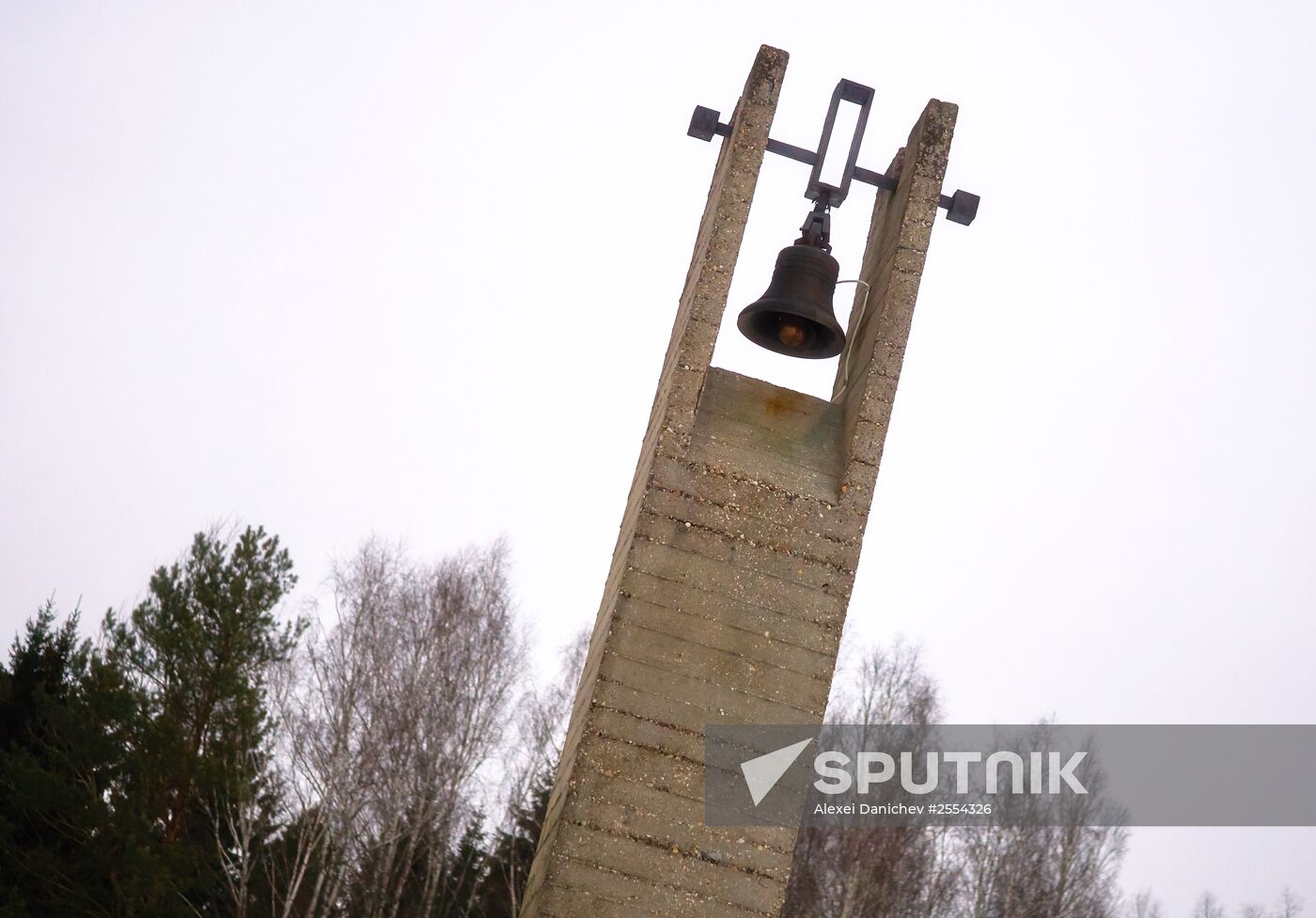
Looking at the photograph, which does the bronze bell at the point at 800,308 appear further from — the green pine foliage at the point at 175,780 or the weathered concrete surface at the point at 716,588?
the green pine foliage at the point at 175,780

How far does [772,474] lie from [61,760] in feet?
46.4

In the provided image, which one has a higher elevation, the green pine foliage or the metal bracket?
the metal bracket

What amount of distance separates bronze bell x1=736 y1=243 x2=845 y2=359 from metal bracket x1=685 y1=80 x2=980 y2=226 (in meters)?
0.26

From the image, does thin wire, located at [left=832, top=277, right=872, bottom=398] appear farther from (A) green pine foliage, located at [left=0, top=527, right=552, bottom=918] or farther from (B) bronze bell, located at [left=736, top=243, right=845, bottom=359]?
(A) green pine foliage, located at [left=0, top=527, right=552, bottom=918]

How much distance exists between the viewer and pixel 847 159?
5125 millimetres

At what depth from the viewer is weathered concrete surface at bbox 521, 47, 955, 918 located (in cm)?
397

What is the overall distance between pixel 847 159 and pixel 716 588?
77.4 inches

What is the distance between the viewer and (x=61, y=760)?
1563 cm

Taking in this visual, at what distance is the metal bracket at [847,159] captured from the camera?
5.08 metres

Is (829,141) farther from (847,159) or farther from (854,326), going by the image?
(854,326)

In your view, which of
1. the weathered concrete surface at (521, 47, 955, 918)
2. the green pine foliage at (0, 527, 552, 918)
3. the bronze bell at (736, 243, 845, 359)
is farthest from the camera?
the green pine foliage at (0, 527, 552, 918)

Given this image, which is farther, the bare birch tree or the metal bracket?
the bare birch tree

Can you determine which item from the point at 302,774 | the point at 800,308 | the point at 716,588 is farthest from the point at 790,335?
the point at 302,774

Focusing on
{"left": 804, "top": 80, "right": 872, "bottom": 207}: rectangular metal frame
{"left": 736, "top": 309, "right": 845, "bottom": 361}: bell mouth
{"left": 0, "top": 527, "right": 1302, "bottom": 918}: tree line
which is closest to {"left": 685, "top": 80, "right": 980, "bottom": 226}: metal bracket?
{"left": 804, "top": 80, "right": 872, "bottom": 207}: rectangular metal frame
